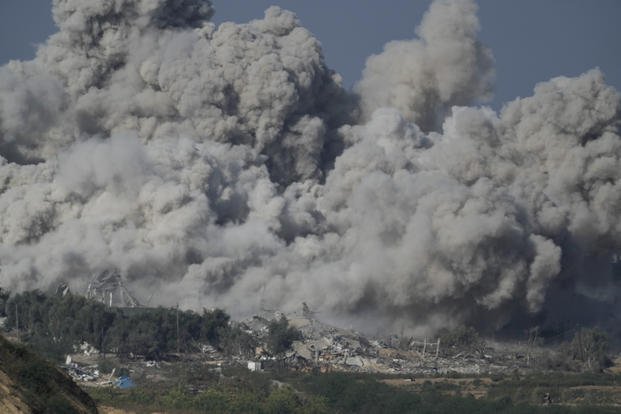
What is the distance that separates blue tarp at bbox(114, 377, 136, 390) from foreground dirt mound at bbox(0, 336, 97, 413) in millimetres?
14134

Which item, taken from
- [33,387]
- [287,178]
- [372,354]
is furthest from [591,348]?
[33,387]

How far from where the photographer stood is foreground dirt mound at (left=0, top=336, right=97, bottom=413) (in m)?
29.7

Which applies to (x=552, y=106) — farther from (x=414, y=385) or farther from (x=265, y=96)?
(x=414, y=385)

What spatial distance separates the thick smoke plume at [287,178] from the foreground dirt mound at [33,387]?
25.7 metres

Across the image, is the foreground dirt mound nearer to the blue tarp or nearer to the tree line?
the blue tarp

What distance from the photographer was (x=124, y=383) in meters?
49.5

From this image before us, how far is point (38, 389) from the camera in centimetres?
3234

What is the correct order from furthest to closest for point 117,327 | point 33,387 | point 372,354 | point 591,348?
point 591,348 → point 372,354 → point 117,327 → point 33,387

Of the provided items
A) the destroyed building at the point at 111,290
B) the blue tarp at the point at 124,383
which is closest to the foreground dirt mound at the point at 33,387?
the blue tarp at the point at 124,383

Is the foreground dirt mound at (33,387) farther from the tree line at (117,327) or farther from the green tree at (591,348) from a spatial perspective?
the green tree at (591,348)

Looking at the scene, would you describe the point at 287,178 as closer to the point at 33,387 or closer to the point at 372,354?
the point at 372,354

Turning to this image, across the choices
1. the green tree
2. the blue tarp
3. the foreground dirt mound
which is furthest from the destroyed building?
the foreground dirt mound

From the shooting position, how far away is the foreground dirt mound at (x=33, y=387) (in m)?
29.7

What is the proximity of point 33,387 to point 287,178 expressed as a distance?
111 ft
